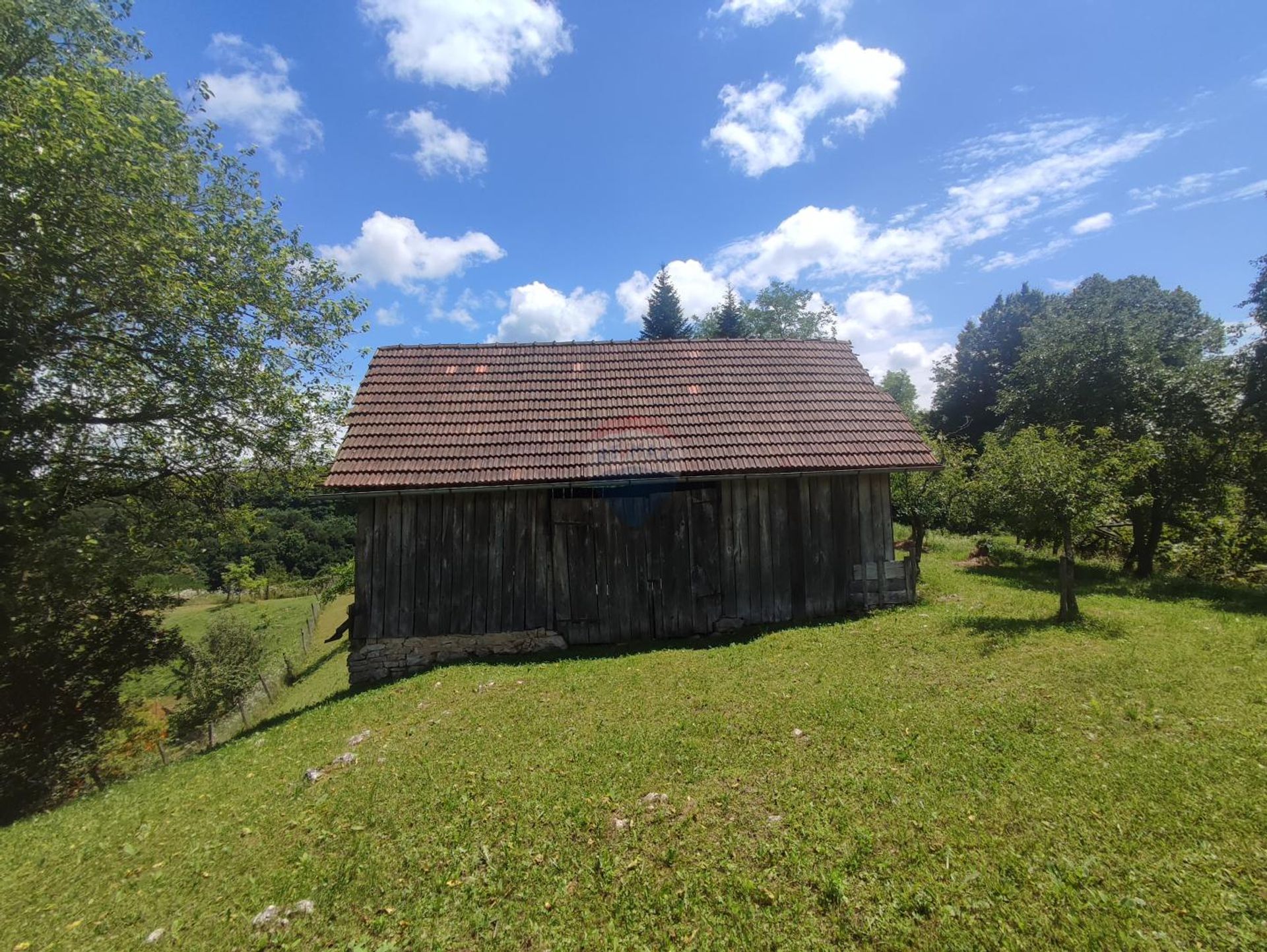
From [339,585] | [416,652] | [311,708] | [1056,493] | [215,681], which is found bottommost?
[215,681]

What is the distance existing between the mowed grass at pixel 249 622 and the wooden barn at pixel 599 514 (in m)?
9.89

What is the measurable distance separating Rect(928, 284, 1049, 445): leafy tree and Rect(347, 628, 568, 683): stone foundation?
113 feet

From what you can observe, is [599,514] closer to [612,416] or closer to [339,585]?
[612,416]

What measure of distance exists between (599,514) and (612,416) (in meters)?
2.16

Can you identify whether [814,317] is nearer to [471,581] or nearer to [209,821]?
[471,581]

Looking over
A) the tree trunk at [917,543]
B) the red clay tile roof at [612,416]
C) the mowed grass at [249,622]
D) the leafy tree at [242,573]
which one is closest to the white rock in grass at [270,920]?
the red clay tile roof at [612,416]

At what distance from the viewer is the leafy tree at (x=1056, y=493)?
8211 millimetres

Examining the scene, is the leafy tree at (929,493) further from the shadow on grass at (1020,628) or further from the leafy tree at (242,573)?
the leafy tree at (242,573)

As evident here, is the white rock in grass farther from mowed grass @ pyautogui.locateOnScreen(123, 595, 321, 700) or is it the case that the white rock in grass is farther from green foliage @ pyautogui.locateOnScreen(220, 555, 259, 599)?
mowed grass @ pyautogui.locateOnScreen(123, 595, 321, 700)

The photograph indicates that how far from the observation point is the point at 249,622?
27.2 m

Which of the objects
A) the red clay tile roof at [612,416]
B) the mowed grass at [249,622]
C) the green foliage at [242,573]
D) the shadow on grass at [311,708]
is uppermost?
the red clay tile roof at [612,416]

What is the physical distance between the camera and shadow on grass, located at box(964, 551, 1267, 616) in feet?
33.9

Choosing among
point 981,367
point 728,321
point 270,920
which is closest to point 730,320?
point 728,321

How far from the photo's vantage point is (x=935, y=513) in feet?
54.4
